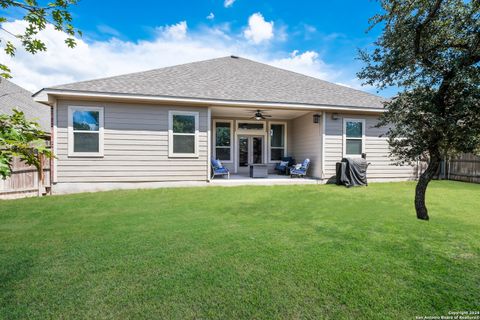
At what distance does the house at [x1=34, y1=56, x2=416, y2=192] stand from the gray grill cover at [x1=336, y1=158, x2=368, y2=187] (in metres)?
0.55

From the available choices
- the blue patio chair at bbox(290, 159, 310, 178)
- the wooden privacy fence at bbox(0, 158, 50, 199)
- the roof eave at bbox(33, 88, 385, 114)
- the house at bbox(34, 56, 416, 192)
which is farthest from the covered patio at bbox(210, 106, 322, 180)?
the wooden privacy fence at bbox(0, 158, 50, 199)

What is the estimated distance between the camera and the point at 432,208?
508 cm

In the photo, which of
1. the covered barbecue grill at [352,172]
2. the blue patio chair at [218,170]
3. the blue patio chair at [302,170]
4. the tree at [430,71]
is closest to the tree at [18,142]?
the tree at [430,71]

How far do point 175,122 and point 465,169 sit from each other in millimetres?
12190

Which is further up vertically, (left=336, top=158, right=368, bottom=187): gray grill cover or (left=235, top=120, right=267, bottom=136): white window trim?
(left=235, top=120, right=267, bottom=136): white window trim

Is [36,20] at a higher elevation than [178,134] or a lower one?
higher

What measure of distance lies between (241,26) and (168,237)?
11664 millimetres

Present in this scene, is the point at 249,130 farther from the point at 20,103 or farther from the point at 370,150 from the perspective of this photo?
the point at 20,103

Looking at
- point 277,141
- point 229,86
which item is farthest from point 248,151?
point 229,86

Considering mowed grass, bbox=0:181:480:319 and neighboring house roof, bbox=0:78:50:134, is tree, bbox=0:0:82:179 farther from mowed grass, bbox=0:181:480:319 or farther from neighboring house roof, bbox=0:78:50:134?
neighboring house roof, bbox=0:78:50:134

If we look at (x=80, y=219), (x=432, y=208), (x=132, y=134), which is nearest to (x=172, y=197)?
(x=80, y=219)

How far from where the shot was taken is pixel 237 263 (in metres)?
2.58

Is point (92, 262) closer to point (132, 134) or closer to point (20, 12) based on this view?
point (20, 12)

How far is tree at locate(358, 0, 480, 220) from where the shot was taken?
3.15 meters
